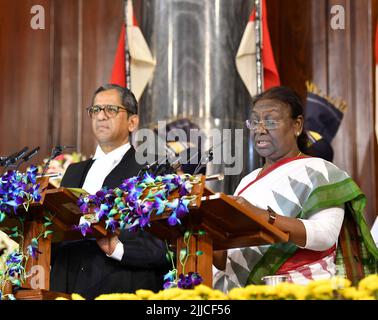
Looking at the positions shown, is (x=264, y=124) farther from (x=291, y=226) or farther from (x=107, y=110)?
(x=107, y=110)

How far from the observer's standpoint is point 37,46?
644 cm

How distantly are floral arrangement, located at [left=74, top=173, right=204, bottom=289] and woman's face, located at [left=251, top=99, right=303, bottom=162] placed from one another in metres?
0.62

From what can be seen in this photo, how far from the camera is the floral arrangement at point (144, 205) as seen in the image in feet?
9.09

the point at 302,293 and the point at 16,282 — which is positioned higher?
the point at 302,293

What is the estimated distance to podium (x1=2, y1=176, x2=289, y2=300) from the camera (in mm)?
2775

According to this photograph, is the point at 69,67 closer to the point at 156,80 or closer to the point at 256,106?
the point at 156,80

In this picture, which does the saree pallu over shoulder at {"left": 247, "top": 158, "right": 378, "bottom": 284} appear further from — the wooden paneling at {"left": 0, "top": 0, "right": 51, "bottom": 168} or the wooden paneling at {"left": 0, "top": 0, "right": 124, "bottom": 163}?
the wooden paneling at {"left": 0, "top": 0, "right": 51, "bottom": 168}

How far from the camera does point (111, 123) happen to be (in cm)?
377

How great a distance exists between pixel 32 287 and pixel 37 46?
3.53 m

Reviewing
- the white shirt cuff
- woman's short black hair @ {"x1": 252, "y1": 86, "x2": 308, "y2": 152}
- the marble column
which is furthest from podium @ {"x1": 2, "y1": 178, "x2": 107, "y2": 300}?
the marble column

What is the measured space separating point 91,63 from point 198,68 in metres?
1.23

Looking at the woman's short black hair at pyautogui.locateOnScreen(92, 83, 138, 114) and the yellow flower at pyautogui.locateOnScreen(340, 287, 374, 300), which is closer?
the yellow flower at pyautogui.locateOnScreen(340, 287, 374, 300)

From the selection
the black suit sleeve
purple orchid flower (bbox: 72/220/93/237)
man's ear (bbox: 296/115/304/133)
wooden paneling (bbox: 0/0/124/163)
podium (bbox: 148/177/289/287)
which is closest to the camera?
podium (bbox: 148/177/289/287)

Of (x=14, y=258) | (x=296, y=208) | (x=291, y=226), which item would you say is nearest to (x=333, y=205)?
(x=296, y=208)
